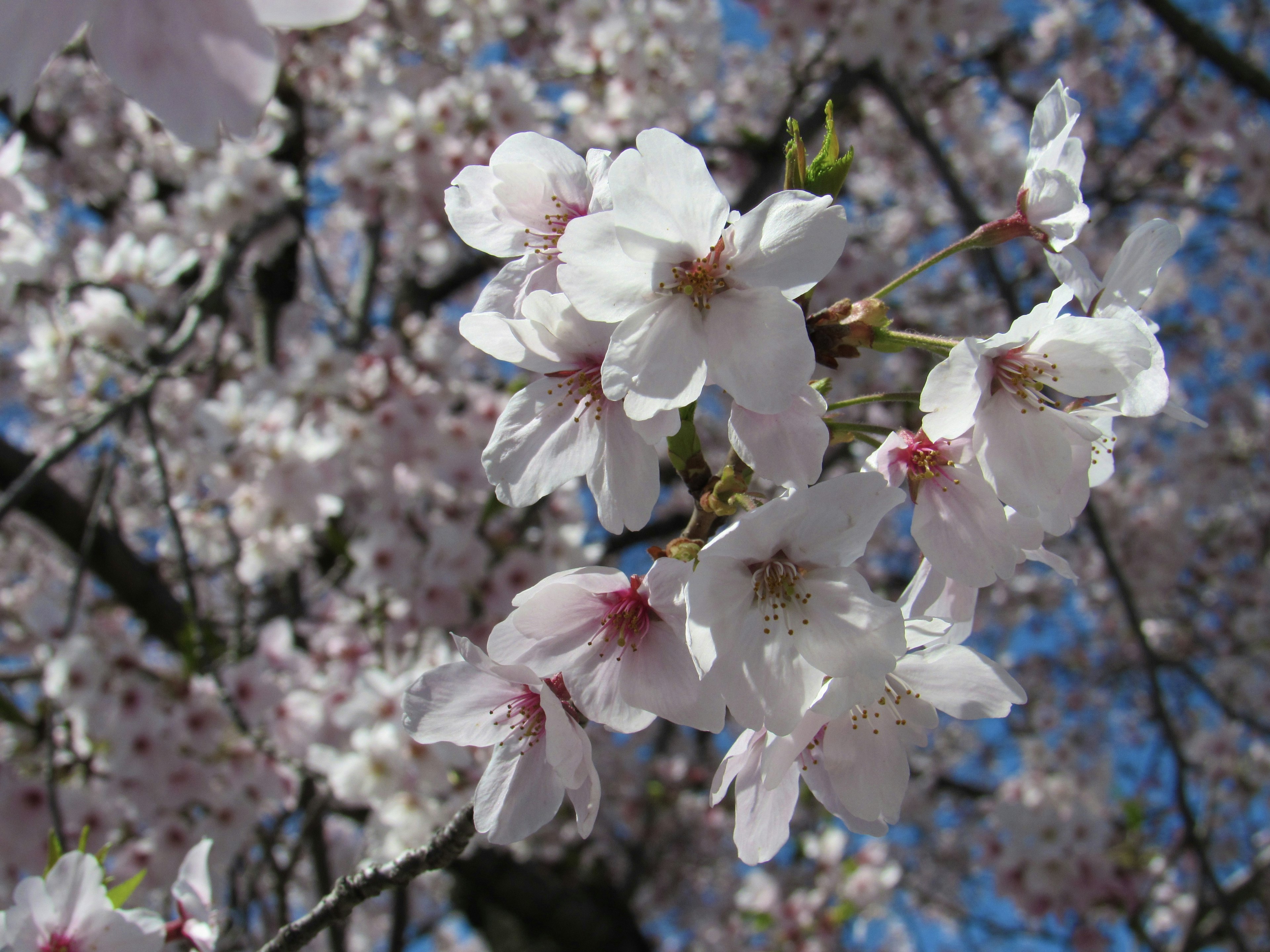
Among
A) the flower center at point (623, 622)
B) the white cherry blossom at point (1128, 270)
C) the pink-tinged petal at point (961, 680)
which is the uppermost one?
the flower center at point (623, 622)

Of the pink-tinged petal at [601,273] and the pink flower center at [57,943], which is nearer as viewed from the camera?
the pink-tinged petal at [601,273]

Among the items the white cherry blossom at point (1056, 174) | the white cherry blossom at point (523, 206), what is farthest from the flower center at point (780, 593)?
the white cherry blossom at point (1056, 174)

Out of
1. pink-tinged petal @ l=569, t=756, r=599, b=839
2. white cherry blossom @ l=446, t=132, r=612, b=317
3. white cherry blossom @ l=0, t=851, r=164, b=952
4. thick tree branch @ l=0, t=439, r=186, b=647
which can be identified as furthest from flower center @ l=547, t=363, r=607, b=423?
thick tree branch @ l=0, t=439, r=186, b=647

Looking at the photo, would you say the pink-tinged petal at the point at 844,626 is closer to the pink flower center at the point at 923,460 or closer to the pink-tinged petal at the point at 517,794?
the pink flower center at the point at 923,460

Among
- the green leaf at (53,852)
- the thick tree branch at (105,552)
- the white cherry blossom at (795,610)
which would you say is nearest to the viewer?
the white cherry blossom at (795,610)

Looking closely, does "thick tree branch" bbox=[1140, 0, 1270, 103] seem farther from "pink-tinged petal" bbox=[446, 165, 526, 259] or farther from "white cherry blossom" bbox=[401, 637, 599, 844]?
"white cherry blossom" bbox=[401, 637, 599, 844]

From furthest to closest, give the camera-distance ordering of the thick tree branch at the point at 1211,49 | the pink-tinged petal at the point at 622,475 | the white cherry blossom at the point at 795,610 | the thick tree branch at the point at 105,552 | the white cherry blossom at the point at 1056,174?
1. the thick tree branch at the point at 1211,49
2. the thick tree branch at the point at 105,552
3. the white cherry blossom at the point at 1056,174
4. the pink-tinged petal at the point at 622,475
5. the white cherry blossom at the point at 795,610
